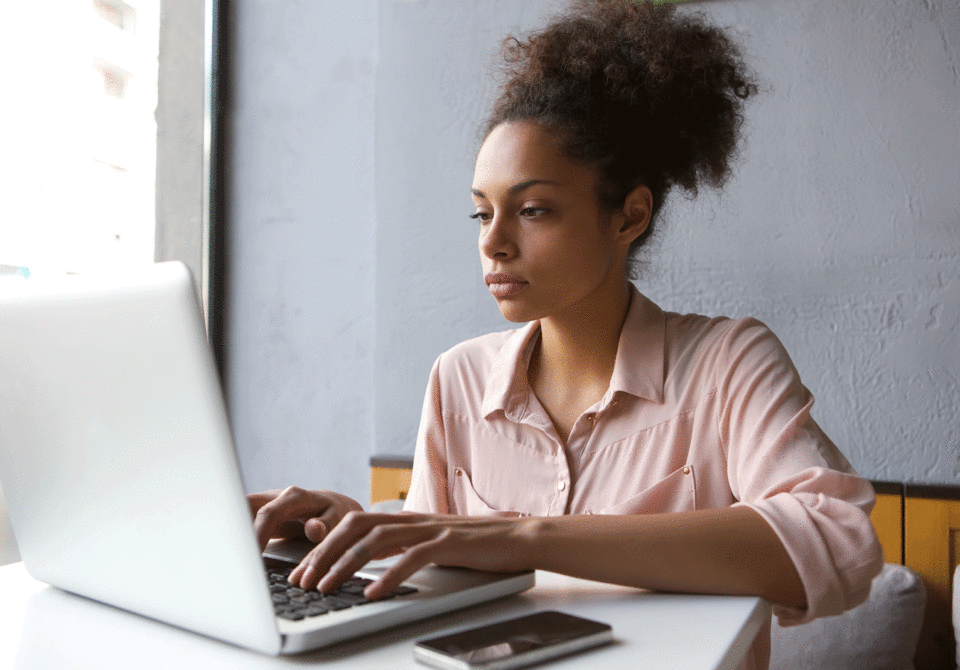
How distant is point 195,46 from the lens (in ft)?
7.68

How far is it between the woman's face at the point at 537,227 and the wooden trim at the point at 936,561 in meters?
0.85

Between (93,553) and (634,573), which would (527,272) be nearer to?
(634,573)

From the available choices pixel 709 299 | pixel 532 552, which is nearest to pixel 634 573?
pixel 532 552

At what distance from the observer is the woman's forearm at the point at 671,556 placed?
27.3 inches

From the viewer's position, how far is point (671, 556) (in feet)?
2.29

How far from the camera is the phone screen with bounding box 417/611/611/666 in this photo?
50 centimetres

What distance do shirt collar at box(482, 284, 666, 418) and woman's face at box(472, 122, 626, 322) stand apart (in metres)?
0.08

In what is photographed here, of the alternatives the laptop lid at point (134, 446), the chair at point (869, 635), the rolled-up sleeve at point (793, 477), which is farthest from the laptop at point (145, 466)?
the chair at point (869, 635)

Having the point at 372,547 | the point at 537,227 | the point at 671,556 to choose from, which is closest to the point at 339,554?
the point at 372,547

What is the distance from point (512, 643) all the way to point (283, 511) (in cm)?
33

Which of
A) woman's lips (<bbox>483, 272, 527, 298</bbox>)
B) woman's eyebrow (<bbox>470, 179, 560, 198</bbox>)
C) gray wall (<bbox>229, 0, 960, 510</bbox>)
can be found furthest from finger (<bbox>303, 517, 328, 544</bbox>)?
gray wall (<bbox>229, 0, 960, 510</bbox>)

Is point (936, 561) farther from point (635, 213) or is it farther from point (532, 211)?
point (532, 211)

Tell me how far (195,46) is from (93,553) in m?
2.03

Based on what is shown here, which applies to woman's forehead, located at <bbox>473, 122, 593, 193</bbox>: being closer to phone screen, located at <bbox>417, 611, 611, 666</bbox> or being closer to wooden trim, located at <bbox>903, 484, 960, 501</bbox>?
phone screen, located at <bbox>417, 611, 611, 666</bbox>
